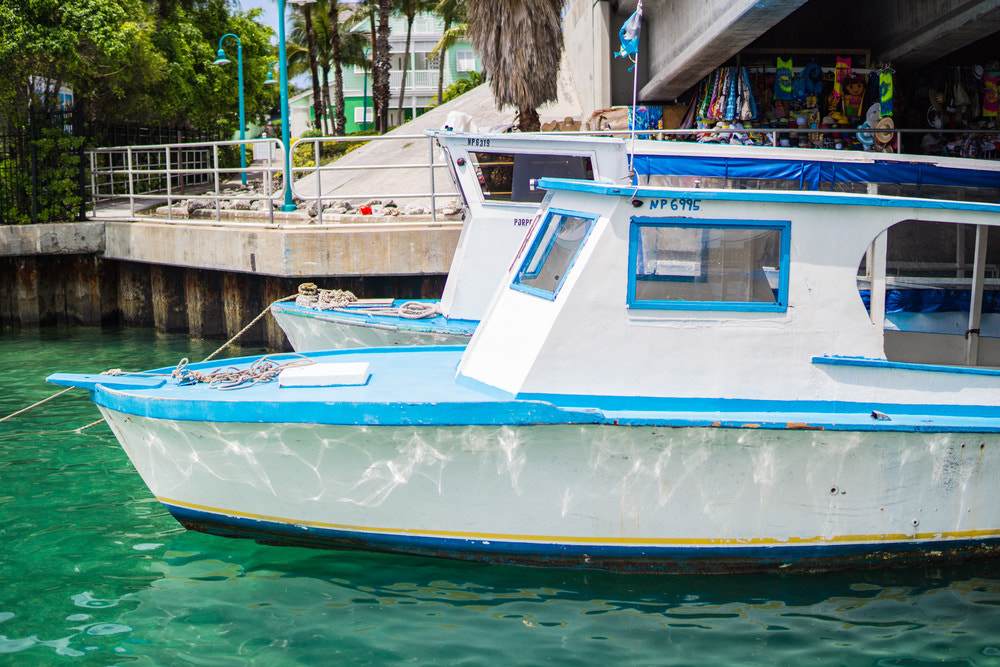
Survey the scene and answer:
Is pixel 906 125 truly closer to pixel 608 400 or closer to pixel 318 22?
pixel 608 400

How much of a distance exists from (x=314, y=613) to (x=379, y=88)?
Result: 32.0 metres

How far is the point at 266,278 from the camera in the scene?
14422 mm

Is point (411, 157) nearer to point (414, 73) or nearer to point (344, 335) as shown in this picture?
point (344, 335)

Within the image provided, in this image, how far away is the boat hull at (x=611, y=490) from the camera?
5.69 m

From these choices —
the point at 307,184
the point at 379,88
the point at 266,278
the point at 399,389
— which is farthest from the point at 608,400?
the point at 379,88

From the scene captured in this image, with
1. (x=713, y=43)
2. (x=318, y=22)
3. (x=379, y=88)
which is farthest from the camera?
(x=318, y=22)

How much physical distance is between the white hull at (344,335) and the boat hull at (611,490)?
158 inches

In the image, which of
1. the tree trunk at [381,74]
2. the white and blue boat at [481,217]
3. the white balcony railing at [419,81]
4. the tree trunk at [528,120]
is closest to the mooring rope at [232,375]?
the white and blue boat at [481,217]

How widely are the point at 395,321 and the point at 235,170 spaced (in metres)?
4.89

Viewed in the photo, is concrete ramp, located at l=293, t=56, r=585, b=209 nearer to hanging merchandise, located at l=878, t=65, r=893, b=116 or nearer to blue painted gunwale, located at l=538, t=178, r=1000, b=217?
hanging merchandise, located at l=878, t=65, r=893, b=116

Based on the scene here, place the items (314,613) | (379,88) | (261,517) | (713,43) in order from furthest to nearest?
(379,88)
(713,43)
(261,517)
(314,613)

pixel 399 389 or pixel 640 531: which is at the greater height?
pixel 399 389

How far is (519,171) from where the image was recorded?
32.8 ft

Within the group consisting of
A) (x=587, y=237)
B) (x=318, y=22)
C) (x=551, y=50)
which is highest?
(x=318, y=22)
